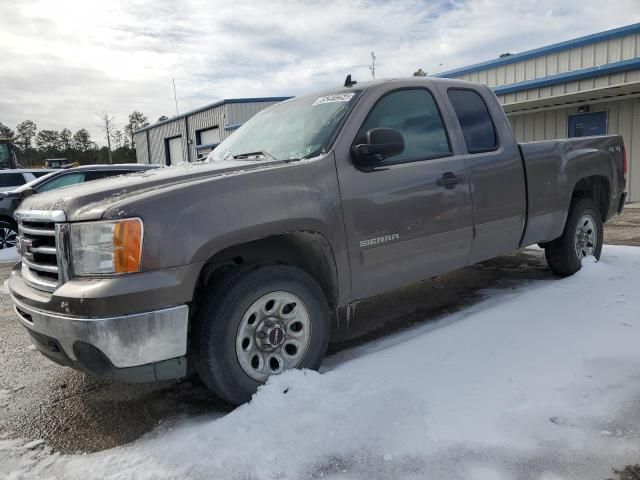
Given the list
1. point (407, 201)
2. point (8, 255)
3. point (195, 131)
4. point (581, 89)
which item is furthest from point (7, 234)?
point (195, 131)

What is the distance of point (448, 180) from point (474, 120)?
82 centimetres

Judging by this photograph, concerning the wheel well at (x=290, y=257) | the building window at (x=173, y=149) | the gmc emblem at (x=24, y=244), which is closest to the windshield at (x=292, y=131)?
the wheel well at (x=290, y=257)

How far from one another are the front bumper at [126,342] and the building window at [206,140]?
1073 inches

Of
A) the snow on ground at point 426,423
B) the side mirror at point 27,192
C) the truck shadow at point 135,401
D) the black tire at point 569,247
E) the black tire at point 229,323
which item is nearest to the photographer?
the snow on ground at point 426,423

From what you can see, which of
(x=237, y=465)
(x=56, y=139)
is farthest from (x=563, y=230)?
(x=56, y=139)

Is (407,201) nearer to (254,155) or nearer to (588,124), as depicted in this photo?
(254,155)

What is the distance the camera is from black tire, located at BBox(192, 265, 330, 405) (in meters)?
2.66

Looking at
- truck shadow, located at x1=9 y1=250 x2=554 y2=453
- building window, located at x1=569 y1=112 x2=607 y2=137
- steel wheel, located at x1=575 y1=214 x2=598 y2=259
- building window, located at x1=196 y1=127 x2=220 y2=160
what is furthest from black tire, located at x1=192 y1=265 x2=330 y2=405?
building window, located at x1=196 y1=127 x2=220 y2=160

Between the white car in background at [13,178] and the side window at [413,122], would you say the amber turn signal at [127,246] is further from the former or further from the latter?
the white car in background at [13,178]

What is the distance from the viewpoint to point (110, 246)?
95.7 inches

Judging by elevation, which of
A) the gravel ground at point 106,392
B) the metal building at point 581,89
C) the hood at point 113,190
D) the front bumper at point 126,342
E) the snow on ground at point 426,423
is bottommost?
the gravel ground at point 106,392

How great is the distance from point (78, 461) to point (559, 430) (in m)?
2.37

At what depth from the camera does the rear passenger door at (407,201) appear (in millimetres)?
3260

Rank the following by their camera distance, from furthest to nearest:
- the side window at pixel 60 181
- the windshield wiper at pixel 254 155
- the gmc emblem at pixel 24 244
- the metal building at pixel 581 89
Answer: the metal building at pixel 581 89 < the side window at pixel 60 181 < the windshield wiper at pixel 254 155 < the gmc emblem at pixel 24 244
